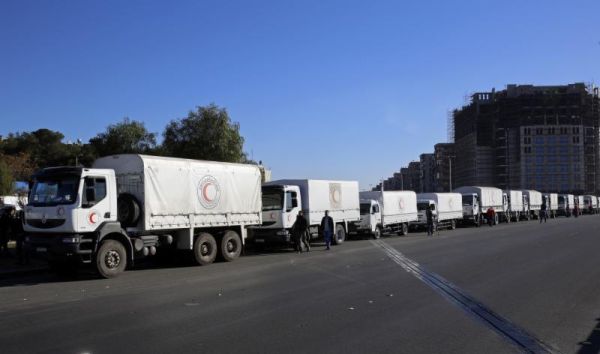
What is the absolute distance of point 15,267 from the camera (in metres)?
16.9

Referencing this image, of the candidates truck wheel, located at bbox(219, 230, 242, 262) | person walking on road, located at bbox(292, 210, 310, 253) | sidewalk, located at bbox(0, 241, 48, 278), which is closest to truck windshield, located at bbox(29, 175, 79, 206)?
sidewalk, located at bbox(0, 241, 48, 278)

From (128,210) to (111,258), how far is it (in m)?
1.71

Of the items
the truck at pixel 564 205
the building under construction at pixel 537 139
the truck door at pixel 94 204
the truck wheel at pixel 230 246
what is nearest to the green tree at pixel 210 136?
the truck wheel at pixel 230 246

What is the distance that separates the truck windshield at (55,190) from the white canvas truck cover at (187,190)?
193 centimetres

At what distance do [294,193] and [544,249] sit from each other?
404 inches

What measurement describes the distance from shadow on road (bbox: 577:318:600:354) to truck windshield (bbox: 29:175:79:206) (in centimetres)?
1222

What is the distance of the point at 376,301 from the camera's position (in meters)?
10.3

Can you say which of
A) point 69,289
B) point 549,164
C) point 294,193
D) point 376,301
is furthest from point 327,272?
point 549,164

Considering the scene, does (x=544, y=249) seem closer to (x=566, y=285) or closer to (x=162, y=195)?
(x=566, y=285)

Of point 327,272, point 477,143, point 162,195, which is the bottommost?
point 327,272

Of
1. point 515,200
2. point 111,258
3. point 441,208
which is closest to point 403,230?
point 441,208

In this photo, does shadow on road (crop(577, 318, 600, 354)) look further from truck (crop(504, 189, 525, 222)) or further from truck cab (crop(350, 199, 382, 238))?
truck (crop(504, 189, 525, 222))

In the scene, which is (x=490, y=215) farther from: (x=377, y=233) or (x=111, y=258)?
(x=111, y=258)

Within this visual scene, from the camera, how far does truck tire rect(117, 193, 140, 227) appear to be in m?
16.3
